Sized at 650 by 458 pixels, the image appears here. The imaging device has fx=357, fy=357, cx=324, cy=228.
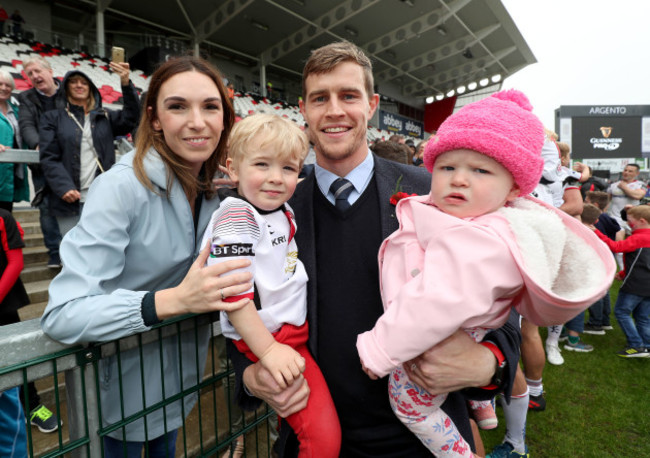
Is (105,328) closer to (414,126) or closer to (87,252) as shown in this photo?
(87,252)

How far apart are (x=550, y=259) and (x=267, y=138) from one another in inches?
40.3

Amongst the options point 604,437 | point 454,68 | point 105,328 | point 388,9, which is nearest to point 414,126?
point 454,68

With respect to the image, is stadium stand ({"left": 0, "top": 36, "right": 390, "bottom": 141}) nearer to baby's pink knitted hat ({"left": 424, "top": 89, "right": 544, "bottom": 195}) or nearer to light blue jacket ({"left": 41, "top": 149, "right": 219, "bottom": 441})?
light blue jacket ({"left": 41, "top": 149, "right": 219, "bottom": 441})

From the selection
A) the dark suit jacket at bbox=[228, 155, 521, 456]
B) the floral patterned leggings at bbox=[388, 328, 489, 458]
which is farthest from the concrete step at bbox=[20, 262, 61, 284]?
the floral patterned leggings at bbox=[388, 328, 489, 458]

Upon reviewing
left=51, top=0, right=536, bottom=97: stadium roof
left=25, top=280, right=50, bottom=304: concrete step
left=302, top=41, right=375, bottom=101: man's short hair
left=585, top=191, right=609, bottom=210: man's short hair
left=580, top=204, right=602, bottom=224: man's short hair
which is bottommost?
left=25, top=280, right=50, bottom=304: concrete step

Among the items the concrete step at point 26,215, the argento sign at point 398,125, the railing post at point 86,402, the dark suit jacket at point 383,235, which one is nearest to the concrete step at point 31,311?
the concrete step at point 26,215

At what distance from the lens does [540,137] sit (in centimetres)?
114

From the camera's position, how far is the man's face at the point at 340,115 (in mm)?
1604

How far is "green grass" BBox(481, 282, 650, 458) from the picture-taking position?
283 cm

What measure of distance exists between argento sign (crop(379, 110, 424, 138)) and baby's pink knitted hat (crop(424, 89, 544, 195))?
26775 millimetres

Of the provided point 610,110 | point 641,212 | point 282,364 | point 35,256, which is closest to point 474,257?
point 282,364

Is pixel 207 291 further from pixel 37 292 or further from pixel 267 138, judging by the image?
pixel 37 292

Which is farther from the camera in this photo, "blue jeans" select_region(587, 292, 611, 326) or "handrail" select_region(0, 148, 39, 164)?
"blue jeans" select_region(587, 292, 611, 326)

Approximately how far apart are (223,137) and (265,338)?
3.21 feet
